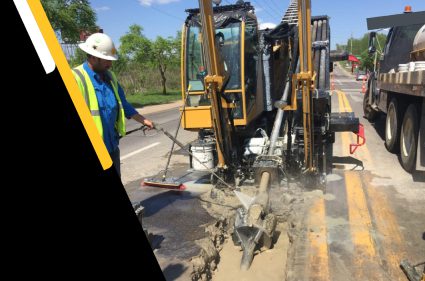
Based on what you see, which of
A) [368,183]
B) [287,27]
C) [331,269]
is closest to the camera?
[331,269]

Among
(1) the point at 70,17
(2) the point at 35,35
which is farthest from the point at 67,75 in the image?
(1) the point at 70,17

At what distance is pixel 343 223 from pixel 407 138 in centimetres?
292

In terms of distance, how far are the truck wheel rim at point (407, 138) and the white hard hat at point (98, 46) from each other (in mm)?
5009

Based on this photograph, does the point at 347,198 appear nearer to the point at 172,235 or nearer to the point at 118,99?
the point at 172,235

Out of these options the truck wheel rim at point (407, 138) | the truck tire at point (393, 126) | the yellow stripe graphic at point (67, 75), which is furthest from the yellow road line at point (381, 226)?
the yellow stripe graphic at point (67, 75)

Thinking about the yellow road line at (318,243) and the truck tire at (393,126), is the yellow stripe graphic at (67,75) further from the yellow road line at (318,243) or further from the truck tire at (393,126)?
the truck tire at (393,126)

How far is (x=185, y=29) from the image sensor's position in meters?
6.41

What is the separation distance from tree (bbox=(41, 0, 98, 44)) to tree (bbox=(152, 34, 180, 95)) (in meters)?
12.3

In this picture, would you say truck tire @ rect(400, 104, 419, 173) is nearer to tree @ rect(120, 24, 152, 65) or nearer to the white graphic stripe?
the white graphic stripe

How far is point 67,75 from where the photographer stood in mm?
979

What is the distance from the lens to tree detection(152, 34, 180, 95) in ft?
104

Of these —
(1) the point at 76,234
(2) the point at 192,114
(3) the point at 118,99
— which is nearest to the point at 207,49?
(3) the point at 118,99

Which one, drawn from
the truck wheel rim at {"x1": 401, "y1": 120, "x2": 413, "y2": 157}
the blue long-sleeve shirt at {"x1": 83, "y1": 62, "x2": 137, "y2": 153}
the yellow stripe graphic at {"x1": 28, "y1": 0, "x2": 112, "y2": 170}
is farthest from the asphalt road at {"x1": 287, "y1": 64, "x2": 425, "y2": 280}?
the yellow stripe graphic at {"x1": 28, "y1": 0, "x2": 112, "y2": 170}

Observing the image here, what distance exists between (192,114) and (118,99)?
2561 mm
